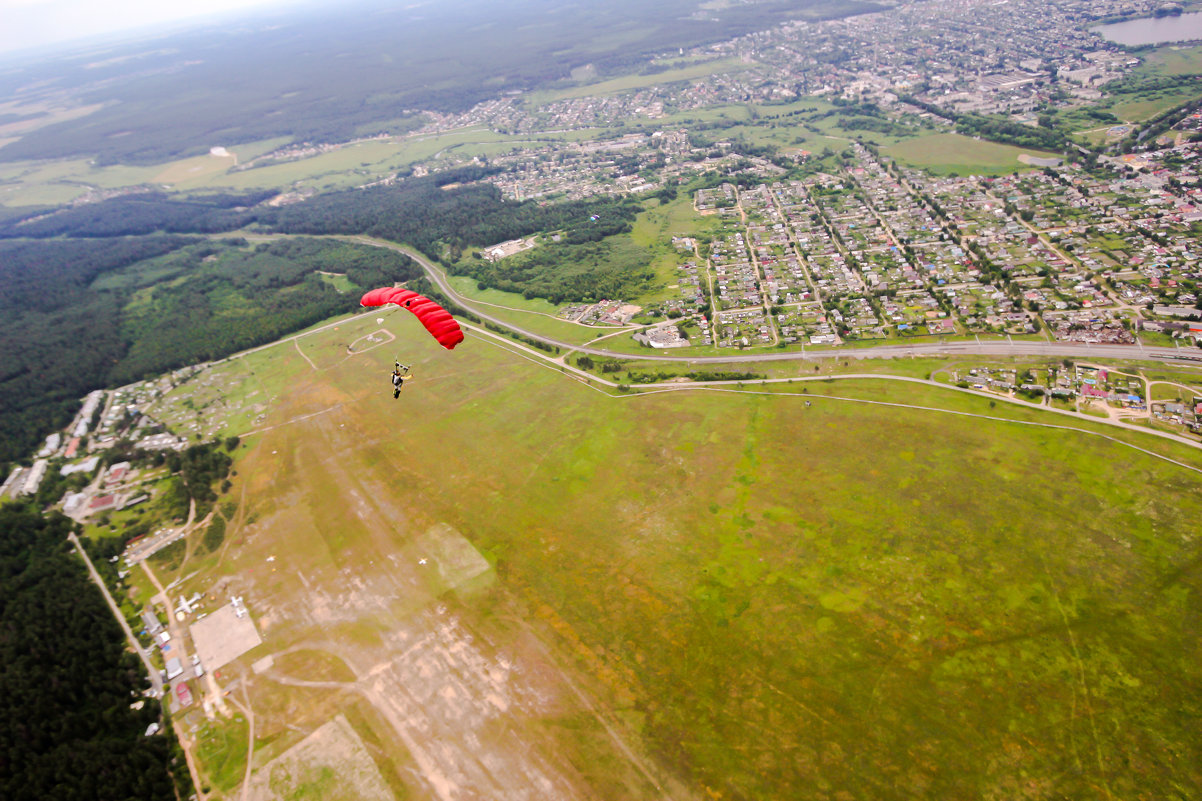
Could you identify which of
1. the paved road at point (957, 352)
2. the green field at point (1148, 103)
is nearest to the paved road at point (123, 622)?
the paved road at point (957, 352)

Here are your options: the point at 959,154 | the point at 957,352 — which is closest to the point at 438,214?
the point at 957,352

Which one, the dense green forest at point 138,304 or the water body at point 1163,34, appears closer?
the dense green forest at point 138,304

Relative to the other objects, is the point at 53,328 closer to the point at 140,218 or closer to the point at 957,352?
the point at 140,218

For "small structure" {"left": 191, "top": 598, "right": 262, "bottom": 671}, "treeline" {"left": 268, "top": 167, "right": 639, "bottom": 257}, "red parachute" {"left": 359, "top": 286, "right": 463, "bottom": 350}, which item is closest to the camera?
"red parachute" {"left": 359, "top": 286, "right": 463, "bottom": 350}

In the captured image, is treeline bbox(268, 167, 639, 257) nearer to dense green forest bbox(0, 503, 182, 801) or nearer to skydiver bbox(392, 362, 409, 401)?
skydiver bbox(392, 362, 409, 401)

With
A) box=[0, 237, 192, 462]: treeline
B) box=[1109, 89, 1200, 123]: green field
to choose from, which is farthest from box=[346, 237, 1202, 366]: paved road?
box=[1109, 89, 1200, 123]: green field

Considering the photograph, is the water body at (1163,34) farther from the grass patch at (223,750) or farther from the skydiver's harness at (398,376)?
the grass patch at (223,750)
